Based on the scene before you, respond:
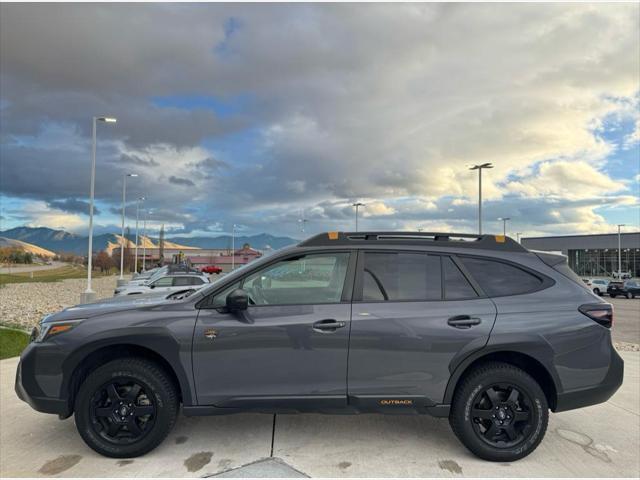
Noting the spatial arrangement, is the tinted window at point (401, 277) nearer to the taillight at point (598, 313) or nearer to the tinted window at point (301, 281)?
the tinted window at point (301, 281)

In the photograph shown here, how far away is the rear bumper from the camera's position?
142 inches

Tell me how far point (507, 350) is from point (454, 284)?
658 millimetres

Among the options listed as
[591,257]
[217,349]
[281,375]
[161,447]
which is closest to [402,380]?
[281,375]

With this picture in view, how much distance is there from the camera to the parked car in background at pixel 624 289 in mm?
29891

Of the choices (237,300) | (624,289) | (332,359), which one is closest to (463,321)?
(332,359)

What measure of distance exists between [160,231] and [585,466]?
101 metres

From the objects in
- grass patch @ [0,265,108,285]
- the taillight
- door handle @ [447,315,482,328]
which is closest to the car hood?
door handle @ [447,315,482,328]

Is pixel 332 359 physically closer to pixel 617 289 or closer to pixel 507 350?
pixel 507 350

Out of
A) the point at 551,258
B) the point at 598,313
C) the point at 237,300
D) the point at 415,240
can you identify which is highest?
the point at 415,240

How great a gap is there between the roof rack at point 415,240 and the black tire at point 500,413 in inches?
40.9

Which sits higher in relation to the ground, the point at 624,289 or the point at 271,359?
the point at 271,359

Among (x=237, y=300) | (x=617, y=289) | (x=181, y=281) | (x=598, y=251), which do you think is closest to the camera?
(x=237, y=300)

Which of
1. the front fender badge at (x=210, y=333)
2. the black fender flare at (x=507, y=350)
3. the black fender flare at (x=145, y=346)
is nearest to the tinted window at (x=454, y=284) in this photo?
the black fender flare at (x=507, y=350)

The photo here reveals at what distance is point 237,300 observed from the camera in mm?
3430
